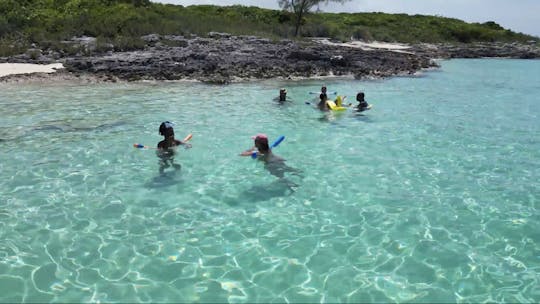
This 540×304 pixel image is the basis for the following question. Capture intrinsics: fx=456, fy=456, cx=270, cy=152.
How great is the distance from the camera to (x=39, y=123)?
15.1 meters

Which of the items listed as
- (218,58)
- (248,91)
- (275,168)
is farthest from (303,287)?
(218,58)

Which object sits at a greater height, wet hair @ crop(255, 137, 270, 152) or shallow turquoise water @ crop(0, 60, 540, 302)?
wet hair @ crop(255, 137, 270, 152)

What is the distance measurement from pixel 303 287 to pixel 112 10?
40233 mm

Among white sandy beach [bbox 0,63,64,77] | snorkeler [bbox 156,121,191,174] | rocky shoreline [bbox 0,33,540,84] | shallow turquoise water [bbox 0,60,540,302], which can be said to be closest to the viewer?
shallow turquoise water [bbox 0,60,540,302]

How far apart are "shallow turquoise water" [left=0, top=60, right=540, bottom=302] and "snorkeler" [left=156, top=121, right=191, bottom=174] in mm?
272

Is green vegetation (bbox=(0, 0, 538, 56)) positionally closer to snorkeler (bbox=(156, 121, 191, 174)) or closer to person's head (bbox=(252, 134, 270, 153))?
snorkeler (bbox=(156, 121, 191, 174))

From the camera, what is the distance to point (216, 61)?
28625 mm

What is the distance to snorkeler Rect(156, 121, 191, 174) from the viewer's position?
1069 centimetres

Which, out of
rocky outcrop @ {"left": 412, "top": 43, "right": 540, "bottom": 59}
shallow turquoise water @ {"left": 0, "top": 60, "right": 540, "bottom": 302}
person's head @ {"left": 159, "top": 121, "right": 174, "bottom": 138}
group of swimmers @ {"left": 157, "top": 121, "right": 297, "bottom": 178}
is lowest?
shallow turquoise water @ {"left": 0, "top": 60, "right": 540, "bottom": 302}

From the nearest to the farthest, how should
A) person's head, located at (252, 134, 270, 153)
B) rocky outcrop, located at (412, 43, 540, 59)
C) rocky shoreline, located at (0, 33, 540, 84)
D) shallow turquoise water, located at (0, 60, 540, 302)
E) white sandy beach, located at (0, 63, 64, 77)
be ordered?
shallow turquoise water, located at (0, 60, 540, 302), person's head, located at (252, 134, 270, 153), white sandy beach, located at (0, 63, 64, 77), rocky shoreline, located at (0, 33, 540, 84), rocky outcrop, located at (412, 43, 540, 59)

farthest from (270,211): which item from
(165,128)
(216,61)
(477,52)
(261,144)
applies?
(477,52)

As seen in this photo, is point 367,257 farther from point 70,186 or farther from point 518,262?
point 70,186

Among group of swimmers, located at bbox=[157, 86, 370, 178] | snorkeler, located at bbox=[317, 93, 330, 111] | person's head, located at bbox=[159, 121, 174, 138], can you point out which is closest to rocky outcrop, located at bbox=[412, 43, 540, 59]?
snorkeler, located at bbox=[317, 93, 330, 111]

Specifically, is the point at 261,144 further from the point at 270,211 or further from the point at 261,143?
the point at 270,211
